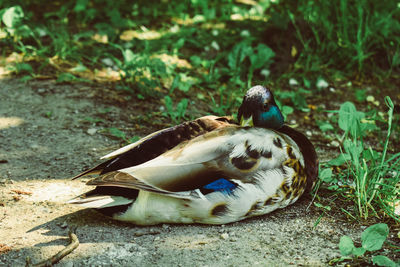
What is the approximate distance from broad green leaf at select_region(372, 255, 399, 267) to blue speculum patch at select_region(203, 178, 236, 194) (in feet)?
2.65

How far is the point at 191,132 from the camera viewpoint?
10.5 ft

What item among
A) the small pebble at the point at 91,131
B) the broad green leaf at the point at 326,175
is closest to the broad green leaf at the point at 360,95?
the broad green leaf at the point at 326,175

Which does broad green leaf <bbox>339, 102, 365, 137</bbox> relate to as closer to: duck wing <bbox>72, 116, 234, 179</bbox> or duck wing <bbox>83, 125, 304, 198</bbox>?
duck wing <bbox>83, 125, 304, 198</bbox>

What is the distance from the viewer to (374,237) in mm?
2695

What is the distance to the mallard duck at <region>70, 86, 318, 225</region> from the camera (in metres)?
2.83

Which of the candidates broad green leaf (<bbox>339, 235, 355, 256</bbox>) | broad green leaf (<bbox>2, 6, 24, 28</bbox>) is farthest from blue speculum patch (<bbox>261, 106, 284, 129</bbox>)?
broad green leaf (<bbox>2, 6, 24, 28</bbox>)

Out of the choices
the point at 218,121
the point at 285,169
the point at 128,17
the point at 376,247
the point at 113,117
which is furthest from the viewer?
the point at 128,17

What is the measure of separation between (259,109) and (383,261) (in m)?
1.22

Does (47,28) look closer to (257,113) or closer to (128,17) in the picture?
(128,17)

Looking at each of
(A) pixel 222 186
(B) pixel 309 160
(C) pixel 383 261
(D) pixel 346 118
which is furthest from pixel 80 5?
(C) pixel 383 261

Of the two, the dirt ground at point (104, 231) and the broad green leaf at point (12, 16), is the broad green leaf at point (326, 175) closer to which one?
the dirt ground at point (104, 231)

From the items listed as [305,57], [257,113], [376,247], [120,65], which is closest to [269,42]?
[305,57]

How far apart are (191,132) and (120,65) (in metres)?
2.05

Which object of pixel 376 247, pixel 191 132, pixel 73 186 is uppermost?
pixel 191 132
